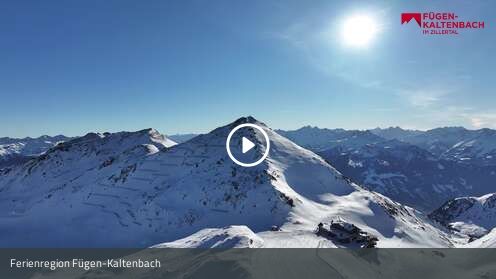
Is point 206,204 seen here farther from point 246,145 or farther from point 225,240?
point 225,240

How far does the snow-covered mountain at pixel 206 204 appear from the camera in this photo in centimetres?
6500

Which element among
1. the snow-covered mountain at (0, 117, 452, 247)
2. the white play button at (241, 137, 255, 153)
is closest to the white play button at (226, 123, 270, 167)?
the white play button at (241, 137, 255, 153)

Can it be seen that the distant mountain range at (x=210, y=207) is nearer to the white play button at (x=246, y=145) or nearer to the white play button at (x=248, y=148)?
the white play button at (x=248, y=148)

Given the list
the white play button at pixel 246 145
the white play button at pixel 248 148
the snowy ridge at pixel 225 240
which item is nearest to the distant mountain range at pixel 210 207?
the snowy ridge at pixel 225 240

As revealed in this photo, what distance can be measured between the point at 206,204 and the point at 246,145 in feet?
73.2

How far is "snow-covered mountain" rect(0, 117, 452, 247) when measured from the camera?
65000 millimetres

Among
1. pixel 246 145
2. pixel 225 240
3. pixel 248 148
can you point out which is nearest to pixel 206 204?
pixel 248 148

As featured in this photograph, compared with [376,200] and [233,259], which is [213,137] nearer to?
[376,200]

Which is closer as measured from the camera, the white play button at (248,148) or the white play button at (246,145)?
the white play button at (248,148)

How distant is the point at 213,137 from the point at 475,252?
201ft

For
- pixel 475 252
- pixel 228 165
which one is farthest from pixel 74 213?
pixel 475 252

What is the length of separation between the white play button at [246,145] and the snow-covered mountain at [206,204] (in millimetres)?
1405

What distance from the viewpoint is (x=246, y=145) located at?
9081 centimetres

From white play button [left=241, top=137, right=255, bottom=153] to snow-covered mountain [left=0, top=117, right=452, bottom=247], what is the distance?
1.41 m
